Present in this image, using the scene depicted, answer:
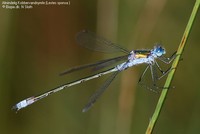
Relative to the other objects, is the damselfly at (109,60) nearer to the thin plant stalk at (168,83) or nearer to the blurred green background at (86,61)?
the blurred green background at (86,61)

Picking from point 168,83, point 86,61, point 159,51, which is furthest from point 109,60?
point 168,83

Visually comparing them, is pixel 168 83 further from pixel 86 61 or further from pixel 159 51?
pixel 86 61

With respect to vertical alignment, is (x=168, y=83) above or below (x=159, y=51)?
above

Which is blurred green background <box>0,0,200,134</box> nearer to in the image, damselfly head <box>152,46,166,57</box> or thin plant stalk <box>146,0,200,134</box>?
damselfly head <box>152,46,166,57</box>

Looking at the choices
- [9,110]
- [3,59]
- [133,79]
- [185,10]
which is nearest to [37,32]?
[3,59]

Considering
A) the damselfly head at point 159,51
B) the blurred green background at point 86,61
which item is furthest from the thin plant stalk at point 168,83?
the blurred green background at point 86,61

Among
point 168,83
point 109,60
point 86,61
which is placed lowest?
point 86,61

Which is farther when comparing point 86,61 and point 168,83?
point 86,61

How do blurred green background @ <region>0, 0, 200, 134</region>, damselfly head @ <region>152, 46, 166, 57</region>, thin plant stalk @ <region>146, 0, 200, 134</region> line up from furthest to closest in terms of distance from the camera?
blurred green background @ <region>0, 0, 200, 134</region>, damselfly head @ <region>152, 46, 166, 57</region>, thin plant stalk @ <region>146, 0, 200, 134</region>

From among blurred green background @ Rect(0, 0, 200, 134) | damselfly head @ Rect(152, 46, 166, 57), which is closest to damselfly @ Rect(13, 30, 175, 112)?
damselfly head @ Rect(152, 46, 166, 57)

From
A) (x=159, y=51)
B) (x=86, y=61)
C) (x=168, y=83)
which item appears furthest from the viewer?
(x=86, y=61)
